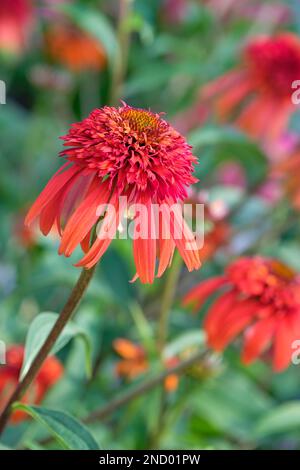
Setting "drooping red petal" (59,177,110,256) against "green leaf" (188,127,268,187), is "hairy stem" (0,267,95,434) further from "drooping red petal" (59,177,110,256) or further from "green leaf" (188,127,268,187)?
"green leaf" (188,127,268,187)

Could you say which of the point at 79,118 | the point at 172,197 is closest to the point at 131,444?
the point at 172,197

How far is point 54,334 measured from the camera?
526mm

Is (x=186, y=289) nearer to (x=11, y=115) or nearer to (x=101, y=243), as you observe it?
(x=11, y=115)

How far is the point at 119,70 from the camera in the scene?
1.14 metres

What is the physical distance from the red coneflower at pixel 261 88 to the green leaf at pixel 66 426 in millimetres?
697

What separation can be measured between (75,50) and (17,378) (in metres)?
0.89

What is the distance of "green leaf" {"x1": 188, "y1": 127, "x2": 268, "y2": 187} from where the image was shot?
36.7 inches

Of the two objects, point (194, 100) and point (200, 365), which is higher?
point (194, 100)

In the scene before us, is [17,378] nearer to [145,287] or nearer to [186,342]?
[186,342]

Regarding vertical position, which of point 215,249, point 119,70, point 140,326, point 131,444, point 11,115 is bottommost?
point 131,444

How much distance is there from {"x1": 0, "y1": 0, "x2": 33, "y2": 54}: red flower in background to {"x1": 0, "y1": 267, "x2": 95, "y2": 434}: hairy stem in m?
1.10

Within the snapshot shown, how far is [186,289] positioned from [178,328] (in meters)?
0.18

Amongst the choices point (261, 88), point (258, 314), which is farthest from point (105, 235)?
point (261, 88)

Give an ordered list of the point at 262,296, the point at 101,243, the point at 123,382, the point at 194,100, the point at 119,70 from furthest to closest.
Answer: the point at 194,100
the point at 119,70
the point at 123,382
the point at 262,296
the point at 101,243
